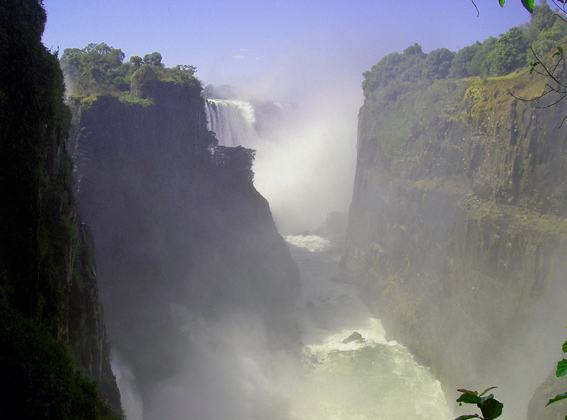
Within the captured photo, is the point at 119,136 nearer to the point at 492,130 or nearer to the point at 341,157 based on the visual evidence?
the point at 492,130

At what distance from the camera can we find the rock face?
1797cm

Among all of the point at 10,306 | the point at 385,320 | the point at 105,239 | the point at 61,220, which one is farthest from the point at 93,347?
the point at 385,320

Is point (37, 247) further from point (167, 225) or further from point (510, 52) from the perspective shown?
point (510, 52)

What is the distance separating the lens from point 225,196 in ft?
104

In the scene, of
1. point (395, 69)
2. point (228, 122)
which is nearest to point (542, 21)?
point (395, 69)

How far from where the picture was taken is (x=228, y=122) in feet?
128

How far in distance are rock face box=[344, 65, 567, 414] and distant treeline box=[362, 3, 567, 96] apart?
333 cm

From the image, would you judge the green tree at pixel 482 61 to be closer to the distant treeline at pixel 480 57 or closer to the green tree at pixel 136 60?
the distant treeline at pixel 480 57

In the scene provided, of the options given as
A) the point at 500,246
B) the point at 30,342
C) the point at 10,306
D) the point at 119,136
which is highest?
the point at 119,136

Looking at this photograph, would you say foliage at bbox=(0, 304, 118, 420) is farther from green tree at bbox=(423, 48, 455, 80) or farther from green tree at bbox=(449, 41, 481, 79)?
green tree at bbox=(423, 48, 455, 80)

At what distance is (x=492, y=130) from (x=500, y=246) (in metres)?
7.31

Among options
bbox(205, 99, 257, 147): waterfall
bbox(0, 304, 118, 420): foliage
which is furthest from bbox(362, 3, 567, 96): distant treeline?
bbox(0, 304, 118, 420): foliage

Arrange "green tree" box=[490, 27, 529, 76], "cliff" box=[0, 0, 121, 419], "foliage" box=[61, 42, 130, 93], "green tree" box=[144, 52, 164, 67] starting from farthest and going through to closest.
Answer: "green tree" box=[144, 52, 164, 67] → "foliage" box=[61, 42, 130, 93] → "green tree" box=[490, 27, 529, 76] → "cliff" box=[0, 0, 121, 419]

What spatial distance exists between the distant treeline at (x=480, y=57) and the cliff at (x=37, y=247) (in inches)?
1018
